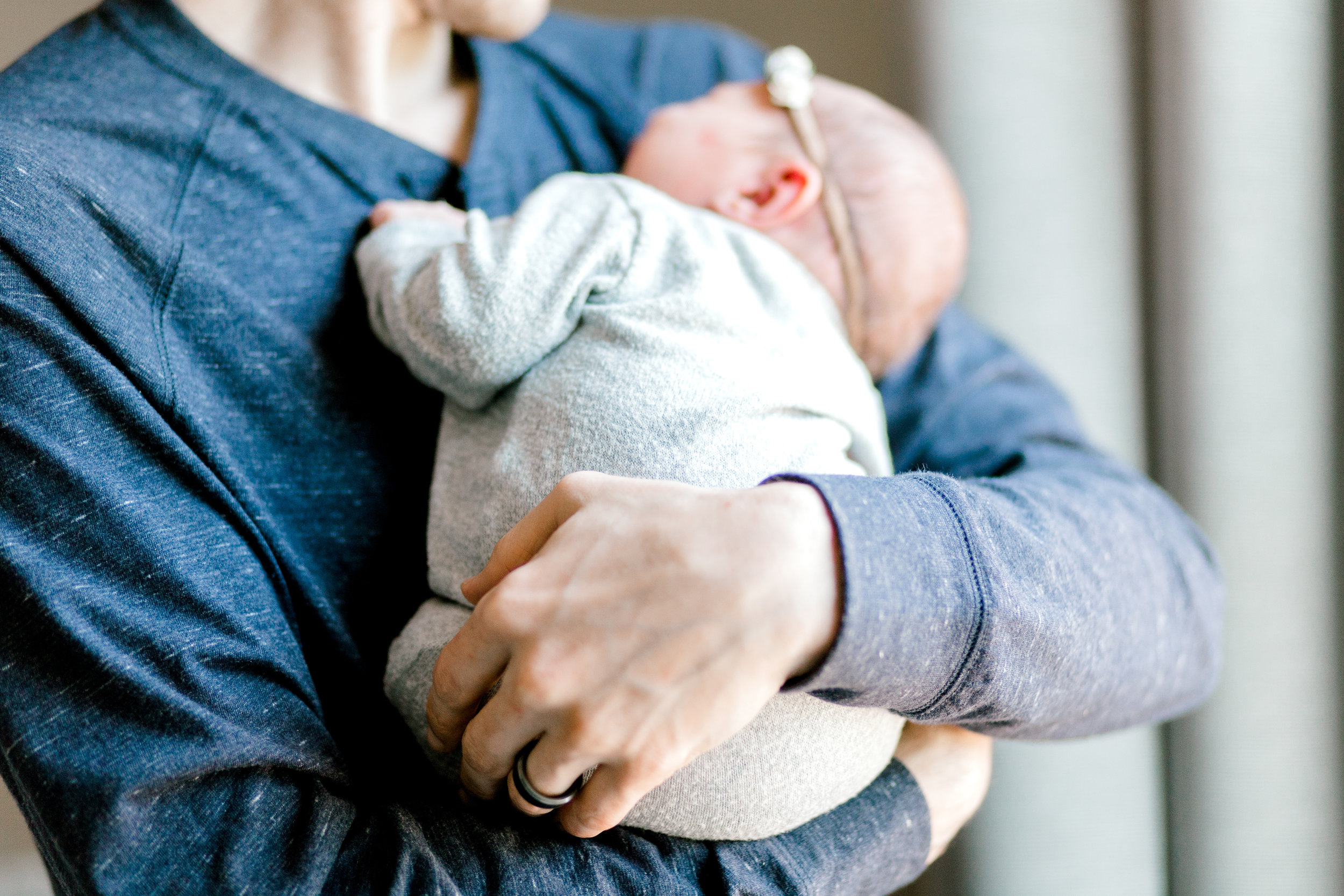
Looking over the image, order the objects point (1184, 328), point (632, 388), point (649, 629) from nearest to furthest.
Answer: point (649, 629) < point (632, 388) < point (1184, 328)

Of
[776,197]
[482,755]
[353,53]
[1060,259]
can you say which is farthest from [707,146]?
[482,755]

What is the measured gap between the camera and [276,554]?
2.16 ft

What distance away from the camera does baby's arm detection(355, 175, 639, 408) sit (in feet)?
2.17

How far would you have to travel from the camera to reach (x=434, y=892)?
542 mm

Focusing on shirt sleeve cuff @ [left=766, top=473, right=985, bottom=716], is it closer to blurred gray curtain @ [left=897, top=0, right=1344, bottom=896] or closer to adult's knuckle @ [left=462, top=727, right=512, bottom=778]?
adult's knuckle @ [left=462, top=727, right=512, bottom=778]

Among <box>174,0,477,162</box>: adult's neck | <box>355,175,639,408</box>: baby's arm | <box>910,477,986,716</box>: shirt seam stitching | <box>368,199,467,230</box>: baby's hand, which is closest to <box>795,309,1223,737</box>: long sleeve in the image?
<box>910,477,986,716</box>: shirt seam stitching

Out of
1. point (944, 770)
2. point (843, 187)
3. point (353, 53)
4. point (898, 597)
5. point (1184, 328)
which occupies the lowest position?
point (944, 770)

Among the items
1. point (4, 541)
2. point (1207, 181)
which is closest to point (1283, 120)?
point (1207, 181)

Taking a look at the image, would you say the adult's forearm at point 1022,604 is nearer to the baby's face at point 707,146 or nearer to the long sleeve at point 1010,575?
the long sleeve at point 1010,575

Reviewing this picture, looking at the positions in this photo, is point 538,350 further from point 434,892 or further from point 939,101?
point 939,101

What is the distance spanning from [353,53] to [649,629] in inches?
26.3

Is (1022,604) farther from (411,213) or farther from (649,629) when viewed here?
(411,213)

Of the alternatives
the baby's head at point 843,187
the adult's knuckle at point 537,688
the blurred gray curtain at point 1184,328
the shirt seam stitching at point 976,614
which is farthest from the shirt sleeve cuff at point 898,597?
the blurred gray curtain at point 1184,328

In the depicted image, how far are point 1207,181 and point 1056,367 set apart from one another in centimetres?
31
